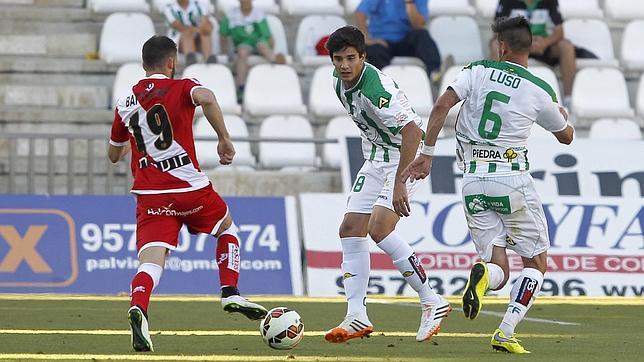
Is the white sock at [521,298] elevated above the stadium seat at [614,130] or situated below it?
below

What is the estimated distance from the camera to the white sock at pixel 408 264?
9727mm

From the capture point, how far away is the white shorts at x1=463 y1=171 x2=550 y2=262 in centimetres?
898

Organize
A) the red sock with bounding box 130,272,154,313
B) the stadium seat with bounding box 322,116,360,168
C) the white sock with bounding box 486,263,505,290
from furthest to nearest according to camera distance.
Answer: the stadium seat with bounding box 322,116,360,168 < the white sock with bounding box 486,263,505,290 < the red sock with bounding box 130,272,154,313

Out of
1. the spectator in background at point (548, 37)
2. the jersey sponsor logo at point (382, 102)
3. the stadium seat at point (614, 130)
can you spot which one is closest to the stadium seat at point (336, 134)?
the spectator in background at point (548, 37)

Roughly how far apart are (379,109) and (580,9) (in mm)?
12162

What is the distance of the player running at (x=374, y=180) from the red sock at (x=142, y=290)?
4.17 feet

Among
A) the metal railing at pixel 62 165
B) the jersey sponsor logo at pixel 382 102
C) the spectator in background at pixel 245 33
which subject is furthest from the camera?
the spectator in background at pixel 245 33

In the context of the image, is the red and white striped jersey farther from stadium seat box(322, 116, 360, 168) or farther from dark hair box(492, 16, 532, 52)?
stadium seat box(322, 116, 360, 168)

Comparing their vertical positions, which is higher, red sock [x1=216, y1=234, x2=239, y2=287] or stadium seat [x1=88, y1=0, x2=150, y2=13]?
stadium seat [x1=88, y1=0, x2=150, y2=13]

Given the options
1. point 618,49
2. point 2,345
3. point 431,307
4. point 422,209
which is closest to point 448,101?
point 431,307

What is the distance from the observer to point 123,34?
1906 centimetres

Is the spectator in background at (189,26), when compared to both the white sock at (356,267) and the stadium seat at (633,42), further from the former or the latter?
the white sock at (356,267)

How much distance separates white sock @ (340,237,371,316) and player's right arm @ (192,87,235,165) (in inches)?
49.8

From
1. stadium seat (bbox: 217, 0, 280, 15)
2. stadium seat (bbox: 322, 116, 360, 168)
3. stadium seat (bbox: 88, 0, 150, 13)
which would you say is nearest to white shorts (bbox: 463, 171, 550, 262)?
stadium seat (bbox: 322, 116, 360, 168)
